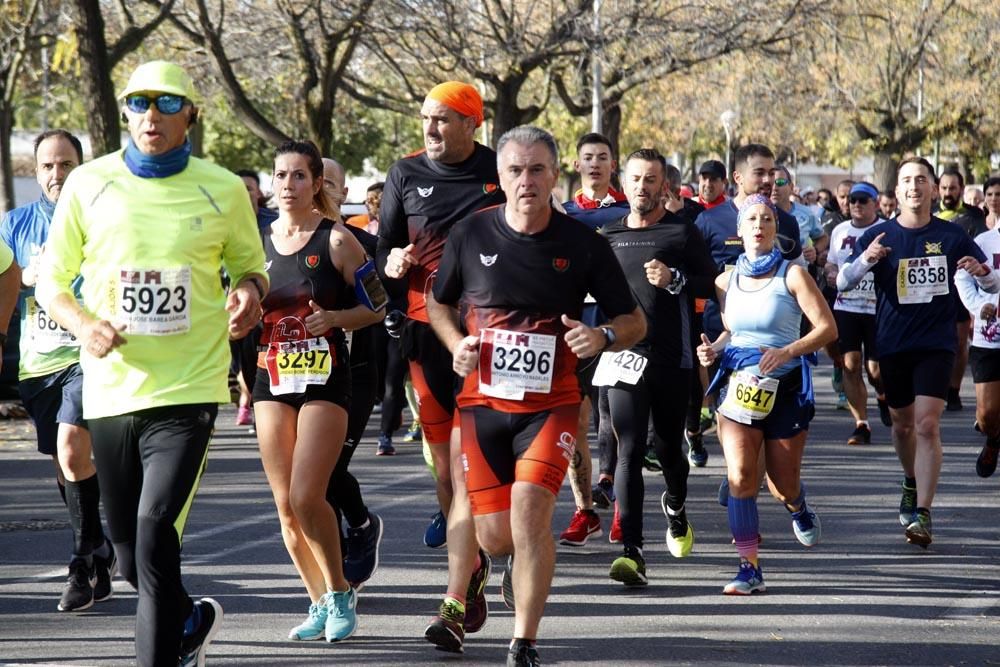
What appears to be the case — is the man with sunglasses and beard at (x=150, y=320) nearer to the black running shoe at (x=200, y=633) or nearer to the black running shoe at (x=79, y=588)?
the black running shoe at (x=200, y=633)

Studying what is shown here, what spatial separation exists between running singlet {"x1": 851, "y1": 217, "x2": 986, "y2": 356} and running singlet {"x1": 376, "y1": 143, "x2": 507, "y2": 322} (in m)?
3.03

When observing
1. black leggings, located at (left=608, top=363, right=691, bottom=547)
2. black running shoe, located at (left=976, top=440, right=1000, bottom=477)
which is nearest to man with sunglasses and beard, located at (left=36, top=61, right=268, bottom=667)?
black leggings, located at (left=608, top=363, right=691, bottom=547)

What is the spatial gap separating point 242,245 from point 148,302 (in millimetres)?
462

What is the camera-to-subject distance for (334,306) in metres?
6.90

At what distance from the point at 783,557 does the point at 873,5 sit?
105 feet

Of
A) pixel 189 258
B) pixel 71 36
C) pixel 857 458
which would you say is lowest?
pixel 857 458

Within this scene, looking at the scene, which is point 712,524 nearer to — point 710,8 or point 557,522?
point 557,522

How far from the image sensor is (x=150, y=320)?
17.4 feet

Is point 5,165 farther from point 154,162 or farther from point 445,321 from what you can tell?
point 154,162

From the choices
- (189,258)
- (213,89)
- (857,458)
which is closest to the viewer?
(189,258)

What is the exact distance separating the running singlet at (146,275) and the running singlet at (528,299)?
1058 millimetres

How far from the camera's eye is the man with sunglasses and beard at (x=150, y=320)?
5258 millimetres

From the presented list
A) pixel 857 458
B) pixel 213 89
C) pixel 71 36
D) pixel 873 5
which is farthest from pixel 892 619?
pixel 873 5

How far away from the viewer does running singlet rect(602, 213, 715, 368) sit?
8.12m
